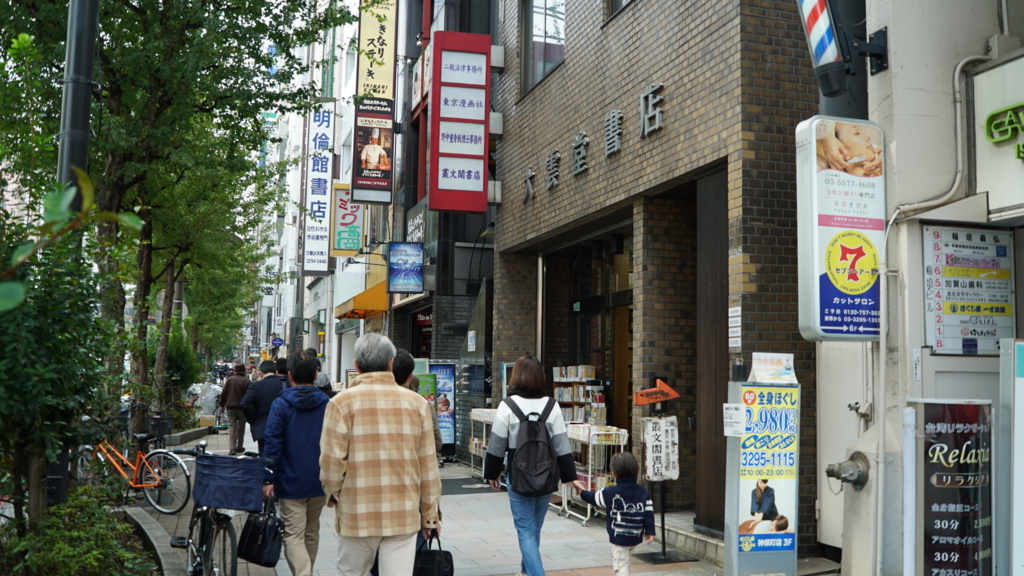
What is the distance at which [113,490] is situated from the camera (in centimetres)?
694

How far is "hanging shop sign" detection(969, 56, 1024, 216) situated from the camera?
6020 millimetres

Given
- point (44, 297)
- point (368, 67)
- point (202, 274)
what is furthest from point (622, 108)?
point (202, 274)

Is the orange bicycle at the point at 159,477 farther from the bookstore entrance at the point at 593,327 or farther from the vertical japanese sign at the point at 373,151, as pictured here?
the vertical japanese sign at the point at 373,151

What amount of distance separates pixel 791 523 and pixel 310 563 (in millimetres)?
3420

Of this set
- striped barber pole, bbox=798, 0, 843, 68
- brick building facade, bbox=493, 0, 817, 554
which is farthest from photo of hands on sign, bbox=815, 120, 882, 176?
brick building facade, bbox=493, 0, 817, 554

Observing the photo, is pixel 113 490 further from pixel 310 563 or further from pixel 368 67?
pixel 368 67

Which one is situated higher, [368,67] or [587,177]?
[368,67]

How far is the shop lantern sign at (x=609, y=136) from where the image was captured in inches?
373

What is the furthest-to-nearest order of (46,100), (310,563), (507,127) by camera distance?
1. (507,127)
2. (46,100)
3. (310,563)

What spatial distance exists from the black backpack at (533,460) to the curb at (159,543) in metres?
2.74

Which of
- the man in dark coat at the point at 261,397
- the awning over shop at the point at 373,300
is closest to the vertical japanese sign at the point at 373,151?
the awning over shop at the point at 373,300

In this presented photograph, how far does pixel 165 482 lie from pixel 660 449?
20.2 ft

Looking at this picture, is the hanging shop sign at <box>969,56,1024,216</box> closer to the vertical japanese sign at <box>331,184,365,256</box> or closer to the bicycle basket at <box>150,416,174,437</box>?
the bicycle basket at <box>150,416,174,437</box>

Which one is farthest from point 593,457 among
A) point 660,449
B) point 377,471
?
point 377,471
